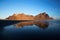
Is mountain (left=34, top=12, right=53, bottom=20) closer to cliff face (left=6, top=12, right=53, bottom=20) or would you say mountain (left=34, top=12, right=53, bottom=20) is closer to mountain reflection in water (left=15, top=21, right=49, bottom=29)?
cliff face (left=6, top=12, right=53, bottom=20)

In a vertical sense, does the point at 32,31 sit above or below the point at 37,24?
below

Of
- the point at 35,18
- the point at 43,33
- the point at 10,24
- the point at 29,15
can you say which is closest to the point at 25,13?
the point at 29,15

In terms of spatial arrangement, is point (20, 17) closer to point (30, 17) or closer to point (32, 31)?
point (30, 17)

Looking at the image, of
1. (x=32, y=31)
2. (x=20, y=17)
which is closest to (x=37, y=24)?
(x=32, y=31)

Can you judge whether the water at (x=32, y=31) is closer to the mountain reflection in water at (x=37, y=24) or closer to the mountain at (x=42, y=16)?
the mountain reflection in water at (x=37, y=24)

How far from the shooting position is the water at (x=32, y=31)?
222cm

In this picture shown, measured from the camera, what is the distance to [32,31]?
7.73ft

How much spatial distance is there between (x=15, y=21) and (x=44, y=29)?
725mm

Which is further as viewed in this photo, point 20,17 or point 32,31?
point 20,17

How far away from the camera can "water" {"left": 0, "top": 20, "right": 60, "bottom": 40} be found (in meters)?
2.22

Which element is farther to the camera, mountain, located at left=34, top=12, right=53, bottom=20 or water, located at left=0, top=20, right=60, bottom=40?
mountain, located at left=34, top=12, right=53, bottom=20

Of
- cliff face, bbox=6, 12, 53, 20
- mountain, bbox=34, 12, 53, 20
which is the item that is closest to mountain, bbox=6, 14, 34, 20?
cliff face, bbox=6, 12, 53, 20

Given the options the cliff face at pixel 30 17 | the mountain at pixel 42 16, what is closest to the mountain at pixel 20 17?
the cliff face at pixel 30 17

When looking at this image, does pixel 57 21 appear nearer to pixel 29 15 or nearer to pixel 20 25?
pixel 29 15
